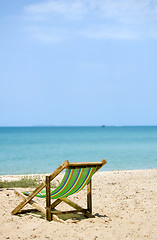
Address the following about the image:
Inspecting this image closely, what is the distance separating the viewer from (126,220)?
551 centimetres

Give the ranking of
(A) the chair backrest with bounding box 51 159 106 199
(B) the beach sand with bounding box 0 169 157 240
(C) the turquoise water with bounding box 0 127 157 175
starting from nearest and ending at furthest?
(B) the beach sand with bounding box 0 169 157 240 → (A) the chair backrest with bounding box 51 159 106 199 → (C) the turquoise water with bounding box 0 127 157 175

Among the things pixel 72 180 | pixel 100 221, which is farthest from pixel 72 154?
pixel 72 180

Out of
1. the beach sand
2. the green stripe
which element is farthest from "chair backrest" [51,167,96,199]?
the beach sand

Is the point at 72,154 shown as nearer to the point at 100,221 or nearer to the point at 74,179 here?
the point at 100,221

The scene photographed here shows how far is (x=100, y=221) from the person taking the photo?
539cm

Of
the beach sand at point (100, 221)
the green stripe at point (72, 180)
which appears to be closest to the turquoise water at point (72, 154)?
the beach sand at point (100, 221)

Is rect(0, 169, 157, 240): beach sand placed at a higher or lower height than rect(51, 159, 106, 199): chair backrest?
lower

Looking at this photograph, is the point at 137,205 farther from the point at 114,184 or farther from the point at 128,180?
the point at 128,180

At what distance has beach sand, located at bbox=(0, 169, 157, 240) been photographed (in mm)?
4805

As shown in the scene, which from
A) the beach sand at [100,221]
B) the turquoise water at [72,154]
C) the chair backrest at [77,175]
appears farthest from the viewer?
the turquoise water at [72,154]

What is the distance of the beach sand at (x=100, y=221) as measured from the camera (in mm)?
4805

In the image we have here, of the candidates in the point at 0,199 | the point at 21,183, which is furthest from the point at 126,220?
the point at 21,183

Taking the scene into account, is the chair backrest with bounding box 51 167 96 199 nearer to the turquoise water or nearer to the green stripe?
the green stripe

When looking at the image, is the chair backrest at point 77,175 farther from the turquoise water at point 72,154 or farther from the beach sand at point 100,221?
the turquoise water at point 72,154
